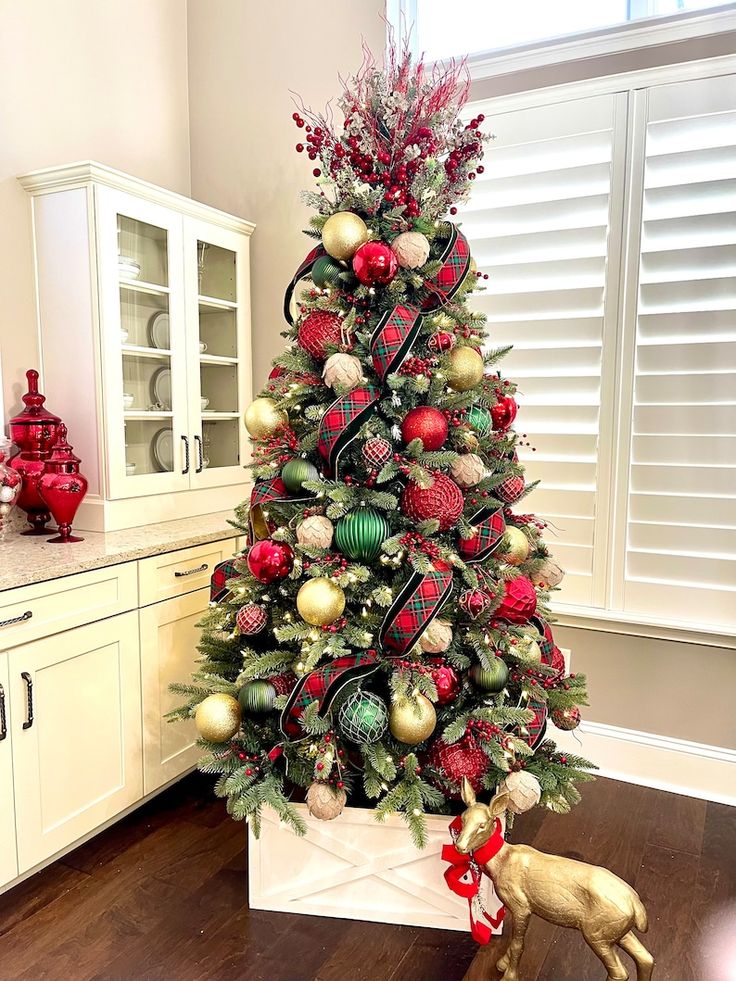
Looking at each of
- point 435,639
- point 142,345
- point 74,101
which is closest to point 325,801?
point 435,639

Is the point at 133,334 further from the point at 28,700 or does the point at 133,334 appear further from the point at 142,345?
the point at 28,700

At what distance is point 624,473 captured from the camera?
2.44 m

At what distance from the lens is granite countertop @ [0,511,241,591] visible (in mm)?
1841

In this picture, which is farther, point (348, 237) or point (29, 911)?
point (29, 911)

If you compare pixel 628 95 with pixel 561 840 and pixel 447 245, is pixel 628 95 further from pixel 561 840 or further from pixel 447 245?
pixel 561 840

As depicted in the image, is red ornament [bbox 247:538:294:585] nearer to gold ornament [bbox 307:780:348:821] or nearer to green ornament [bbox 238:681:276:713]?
green ornament [bbox 238:681:276:713]

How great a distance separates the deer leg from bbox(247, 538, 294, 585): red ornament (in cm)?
105

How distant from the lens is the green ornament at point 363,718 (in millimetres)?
1576

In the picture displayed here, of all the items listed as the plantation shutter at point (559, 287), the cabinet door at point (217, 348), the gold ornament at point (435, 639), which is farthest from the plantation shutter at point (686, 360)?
the cabinet door at point (217, 348)

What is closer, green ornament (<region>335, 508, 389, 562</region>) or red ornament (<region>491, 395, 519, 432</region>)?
green ornament (<region>335, 508, 389, 562</region>)

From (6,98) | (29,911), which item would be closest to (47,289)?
(6,98)

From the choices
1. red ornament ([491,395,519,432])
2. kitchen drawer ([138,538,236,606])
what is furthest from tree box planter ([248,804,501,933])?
red ornament ([491,395,519,432])

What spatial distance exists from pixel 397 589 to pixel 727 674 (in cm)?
141

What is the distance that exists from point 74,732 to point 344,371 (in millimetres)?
1231
